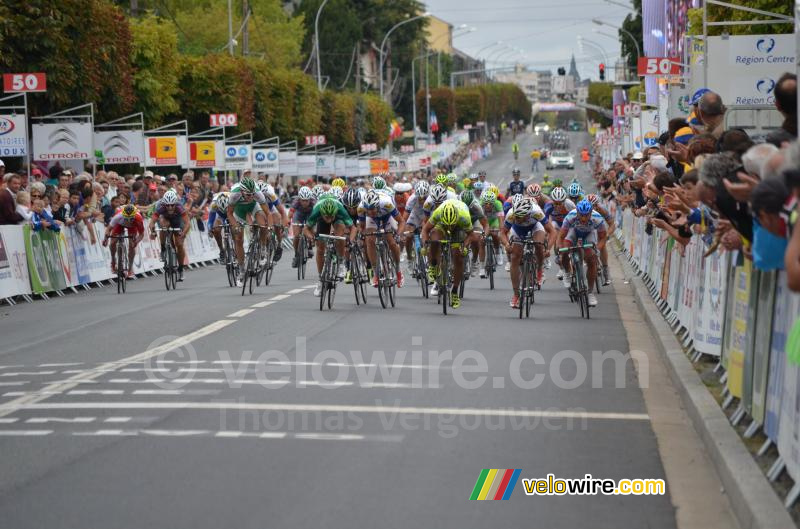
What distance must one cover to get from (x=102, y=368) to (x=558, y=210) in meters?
9.53

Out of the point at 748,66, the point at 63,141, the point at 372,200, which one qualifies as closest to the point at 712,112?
the point at 372,200

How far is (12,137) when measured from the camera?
25.6 meters

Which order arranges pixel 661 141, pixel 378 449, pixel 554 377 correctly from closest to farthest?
pixel 378 449 < pixel 554 377 < pixel 661 141

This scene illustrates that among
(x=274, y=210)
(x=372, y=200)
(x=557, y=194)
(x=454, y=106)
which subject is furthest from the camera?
(x=454, y=106)

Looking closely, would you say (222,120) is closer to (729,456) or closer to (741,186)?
(729,456)

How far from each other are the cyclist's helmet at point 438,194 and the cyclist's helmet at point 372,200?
772mm

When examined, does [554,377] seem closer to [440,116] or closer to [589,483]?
[589,483]

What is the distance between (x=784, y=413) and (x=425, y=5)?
120651 millimetres

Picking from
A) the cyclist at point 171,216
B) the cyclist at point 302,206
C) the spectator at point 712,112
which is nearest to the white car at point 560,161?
the cyclist at point 302,206

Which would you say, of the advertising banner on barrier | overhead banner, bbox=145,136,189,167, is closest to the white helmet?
the advertising banner on barrier

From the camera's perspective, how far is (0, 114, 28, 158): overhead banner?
25469mm

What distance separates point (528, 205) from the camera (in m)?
19.0

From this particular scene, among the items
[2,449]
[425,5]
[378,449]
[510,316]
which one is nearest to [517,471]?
[378,449]

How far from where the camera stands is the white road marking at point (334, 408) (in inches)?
411
